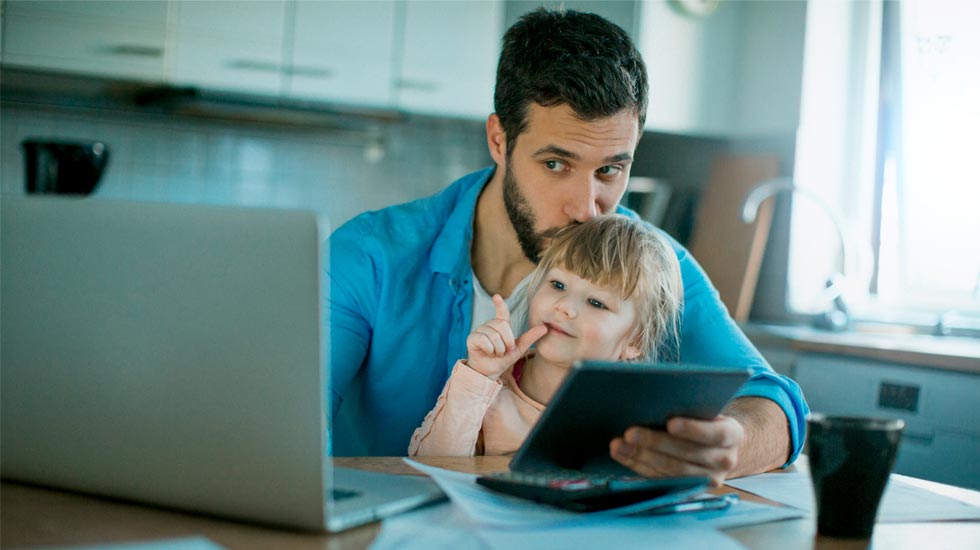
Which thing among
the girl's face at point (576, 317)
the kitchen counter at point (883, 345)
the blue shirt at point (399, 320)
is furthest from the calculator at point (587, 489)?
the kitchen counter at point (883, 345)

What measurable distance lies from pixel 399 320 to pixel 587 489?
904 millimetres

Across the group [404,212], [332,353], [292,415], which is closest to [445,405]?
[332,353]

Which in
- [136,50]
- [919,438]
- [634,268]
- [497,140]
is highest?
A: [136,50]

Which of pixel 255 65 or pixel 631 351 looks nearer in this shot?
pixel 631 351

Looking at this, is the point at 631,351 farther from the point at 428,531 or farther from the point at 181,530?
the point at 181,530

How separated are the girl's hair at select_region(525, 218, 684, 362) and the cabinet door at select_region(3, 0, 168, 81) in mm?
1838

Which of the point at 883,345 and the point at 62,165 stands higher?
the point at 62,165

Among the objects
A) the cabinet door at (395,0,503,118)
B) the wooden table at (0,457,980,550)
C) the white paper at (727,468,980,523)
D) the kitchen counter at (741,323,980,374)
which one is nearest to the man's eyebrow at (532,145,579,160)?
the white paper at (727,468,980,523)

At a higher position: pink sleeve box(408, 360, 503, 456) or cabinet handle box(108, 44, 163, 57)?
cabinet handle box(108, 44, 163, 57)

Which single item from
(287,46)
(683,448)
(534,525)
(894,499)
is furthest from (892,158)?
(534,525)

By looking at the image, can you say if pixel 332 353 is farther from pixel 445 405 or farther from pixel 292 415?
pixel 292 415

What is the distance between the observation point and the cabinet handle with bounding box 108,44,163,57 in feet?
10.2

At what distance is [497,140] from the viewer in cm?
199

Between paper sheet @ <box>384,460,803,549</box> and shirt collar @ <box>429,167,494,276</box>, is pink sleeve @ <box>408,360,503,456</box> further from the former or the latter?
paper sheet @ <box>384,460,803,549</box>
